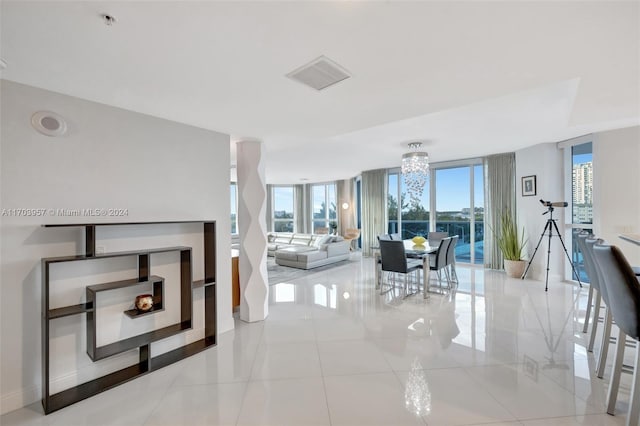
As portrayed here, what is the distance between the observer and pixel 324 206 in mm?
11016

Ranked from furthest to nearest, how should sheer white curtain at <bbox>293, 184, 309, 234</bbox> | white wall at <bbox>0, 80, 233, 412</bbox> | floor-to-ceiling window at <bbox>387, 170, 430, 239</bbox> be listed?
sheer white curtain at <bbox>293, 184, 309, 234</bbox>, floor-to-ceiling window at <bbox>387, 170, 430, 239</bbox>, white wall at <bbox>0, 80, 233, 412</bbox>

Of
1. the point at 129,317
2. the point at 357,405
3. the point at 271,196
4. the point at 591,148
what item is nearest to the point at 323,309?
the point at 357,405

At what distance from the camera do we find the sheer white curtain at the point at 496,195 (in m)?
5.79

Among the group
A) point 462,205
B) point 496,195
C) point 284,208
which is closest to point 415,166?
point 496,195

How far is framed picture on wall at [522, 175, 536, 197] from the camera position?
5.27 metres

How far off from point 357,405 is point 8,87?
10.9ft

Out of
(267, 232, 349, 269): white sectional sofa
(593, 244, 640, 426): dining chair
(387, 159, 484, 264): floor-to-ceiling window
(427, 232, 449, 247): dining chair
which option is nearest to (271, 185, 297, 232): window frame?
(267, 232, 349, 269): white sectional sofa

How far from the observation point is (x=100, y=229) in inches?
87.4

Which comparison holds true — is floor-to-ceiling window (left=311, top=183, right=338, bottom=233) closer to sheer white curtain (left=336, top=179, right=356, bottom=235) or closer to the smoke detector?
sheer white curtain (left=336, top=179, right=356, bottom=235)

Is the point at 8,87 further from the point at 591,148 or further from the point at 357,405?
the point at 591,148

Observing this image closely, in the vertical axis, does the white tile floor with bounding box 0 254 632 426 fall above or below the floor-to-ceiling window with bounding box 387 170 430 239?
below

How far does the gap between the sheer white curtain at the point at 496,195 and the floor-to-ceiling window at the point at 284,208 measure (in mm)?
7375

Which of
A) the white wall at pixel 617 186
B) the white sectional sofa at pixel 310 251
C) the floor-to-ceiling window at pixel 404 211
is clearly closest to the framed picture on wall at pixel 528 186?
the white wall at pixel 617 186

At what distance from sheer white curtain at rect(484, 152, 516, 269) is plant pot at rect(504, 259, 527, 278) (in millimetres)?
577
